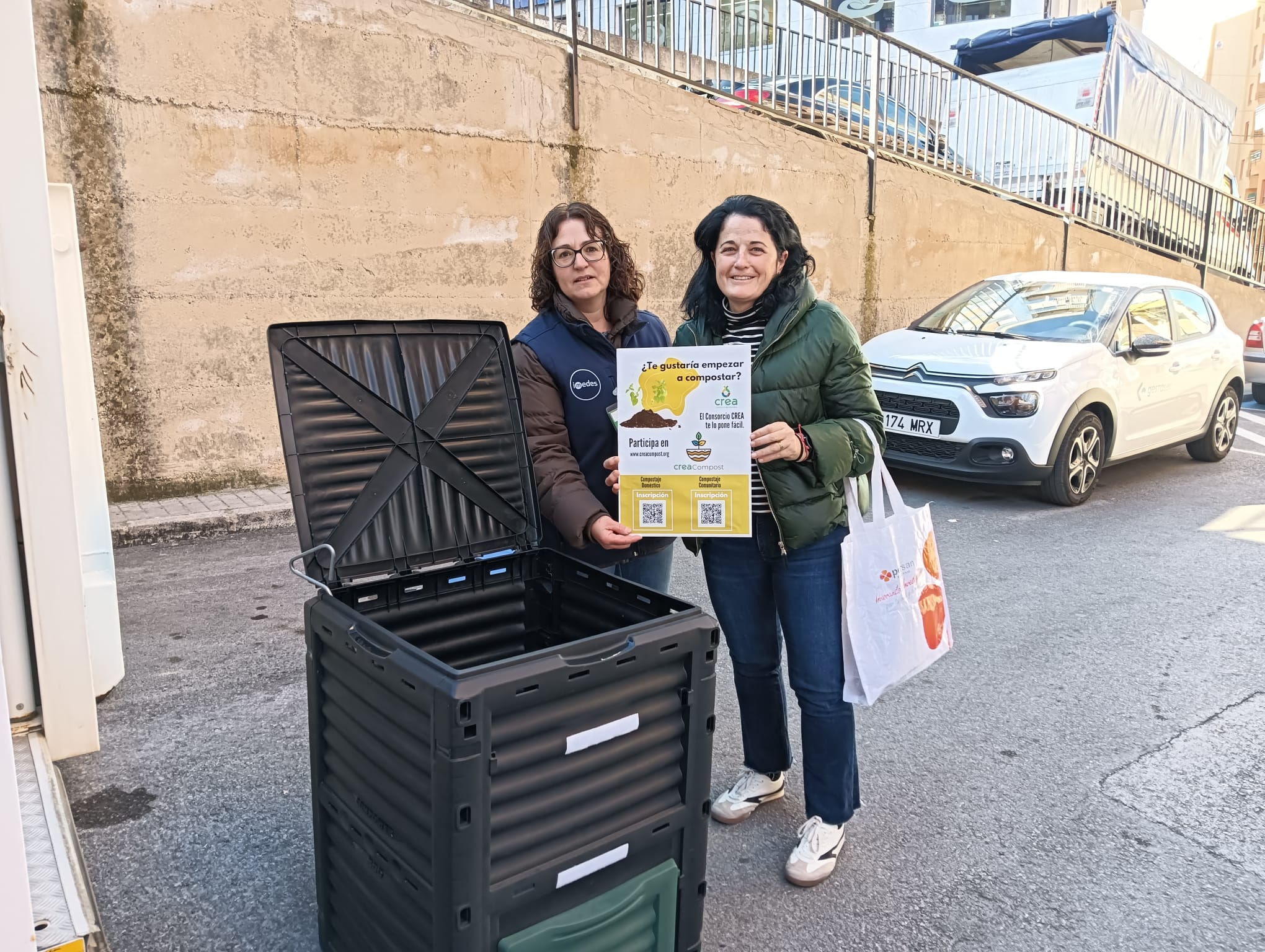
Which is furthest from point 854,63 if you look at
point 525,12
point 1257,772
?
point 1257,772

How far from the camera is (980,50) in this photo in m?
18.5

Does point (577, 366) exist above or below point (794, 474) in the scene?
above

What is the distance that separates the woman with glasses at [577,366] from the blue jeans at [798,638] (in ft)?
0.89

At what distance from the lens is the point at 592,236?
269 cm

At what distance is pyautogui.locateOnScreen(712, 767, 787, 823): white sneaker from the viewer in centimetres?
302

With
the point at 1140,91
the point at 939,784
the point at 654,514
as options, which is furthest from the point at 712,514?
the point at 1140,91

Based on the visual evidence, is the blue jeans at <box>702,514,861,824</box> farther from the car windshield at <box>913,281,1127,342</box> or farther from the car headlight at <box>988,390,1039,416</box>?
the car windshield at <box>913,281,1127,342</box>

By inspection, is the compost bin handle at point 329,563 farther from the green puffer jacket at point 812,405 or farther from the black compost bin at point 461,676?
the green puffer jacket at point 812,405

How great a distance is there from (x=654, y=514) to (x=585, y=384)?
0.47 meters

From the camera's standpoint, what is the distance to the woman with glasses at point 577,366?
2.59 meters

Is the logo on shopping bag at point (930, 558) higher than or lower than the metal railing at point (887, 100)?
lower

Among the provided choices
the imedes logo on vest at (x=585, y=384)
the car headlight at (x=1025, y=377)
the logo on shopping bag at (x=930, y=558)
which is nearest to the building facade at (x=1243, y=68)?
the car headlight at (x=1025, y=377)

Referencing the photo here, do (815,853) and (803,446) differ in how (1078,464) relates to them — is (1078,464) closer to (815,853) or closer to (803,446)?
(815,853)

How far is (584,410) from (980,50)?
62.9ft
